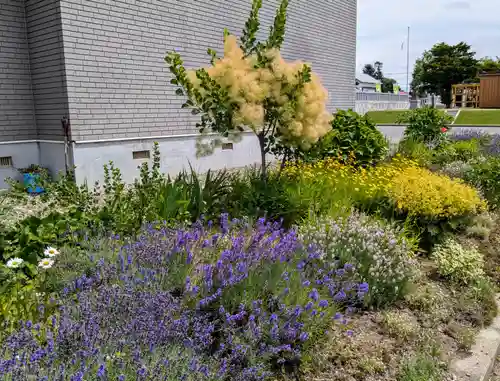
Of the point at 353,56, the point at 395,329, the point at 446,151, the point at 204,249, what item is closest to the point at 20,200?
the point at 204,249

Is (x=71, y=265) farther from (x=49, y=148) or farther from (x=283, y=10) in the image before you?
(x=49, y=148)

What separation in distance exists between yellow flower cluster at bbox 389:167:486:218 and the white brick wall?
5.38 m

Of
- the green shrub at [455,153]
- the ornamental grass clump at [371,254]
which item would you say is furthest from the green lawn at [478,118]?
the ornamental grass clump at [371,254]

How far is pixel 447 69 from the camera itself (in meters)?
47.2

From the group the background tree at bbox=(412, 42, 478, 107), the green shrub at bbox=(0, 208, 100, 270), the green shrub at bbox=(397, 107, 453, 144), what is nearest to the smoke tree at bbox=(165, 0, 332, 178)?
the green shrub at bbox=(0, 208, 100, 270)

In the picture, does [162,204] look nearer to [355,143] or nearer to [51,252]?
[51,252]

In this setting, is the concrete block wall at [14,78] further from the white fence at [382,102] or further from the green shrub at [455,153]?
the white fence at [382,102]

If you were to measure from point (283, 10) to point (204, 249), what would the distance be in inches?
130

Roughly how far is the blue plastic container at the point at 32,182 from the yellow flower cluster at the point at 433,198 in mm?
5650

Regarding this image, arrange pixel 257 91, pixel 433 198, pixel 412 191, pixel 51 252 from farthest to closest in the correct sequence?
pixel 412 191 < pixel 433 198 < pixel 257 91 < pixel 51 252

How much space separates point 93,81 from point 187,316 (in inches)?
252

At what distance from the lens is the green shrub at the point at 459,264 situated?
442cm

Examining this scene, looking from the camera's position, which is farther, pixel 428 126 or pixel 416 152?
pixel 428 126

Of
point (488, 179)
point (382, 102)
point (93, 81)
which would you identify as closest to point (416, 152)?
point (488, 179)
